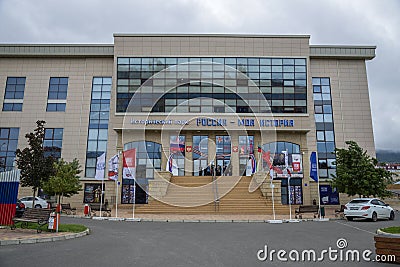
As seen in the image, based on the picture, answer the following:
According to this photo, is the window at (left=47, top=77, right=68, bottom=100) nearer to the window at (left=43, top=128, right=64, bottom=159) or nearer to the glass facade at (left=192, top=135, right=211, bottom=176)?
the window at (left=43, top=128, right=64, bottom=159)

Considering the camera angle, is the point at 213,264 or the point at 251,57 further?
the point at 251,57

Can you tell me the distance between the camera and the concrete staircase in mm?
24453

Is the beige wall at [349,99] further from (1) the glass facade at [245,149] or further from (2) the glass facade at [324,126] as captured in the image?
(1) the glass facade at [245,149]

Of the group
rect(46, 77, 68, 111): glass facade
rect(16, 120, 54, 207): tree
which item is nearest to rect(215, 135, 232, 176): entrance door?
rect(46, 77, 68, 111): glass facade

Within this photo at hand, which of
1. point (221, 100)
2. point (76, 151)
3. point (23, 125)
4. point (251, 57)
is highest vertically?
point (251, 57)

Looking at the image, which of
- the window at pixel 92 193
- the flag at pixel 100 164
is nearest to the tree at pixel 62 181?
the flag at pixel 100 164

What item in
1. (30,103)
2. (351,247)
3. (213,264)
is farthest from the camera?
(30,103)

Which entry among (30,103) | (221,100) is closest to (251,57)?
(221,100)

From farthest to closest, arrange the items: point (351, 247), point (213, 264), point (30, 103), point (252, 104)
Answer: point (30, 103)
point (252, 104)
point (351, 247)
point (213, 264)

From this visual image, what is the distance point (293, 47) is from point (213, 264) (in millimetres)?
31508

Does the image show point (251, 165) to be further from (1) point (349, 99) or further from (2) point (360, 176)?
(1) point (349, 99)

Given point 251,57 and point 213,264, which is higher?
point 251,57

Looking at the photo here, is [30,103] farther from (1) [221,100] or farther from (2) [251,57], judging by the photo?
(2) [251,57]

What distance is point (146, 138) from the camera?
34594mm
